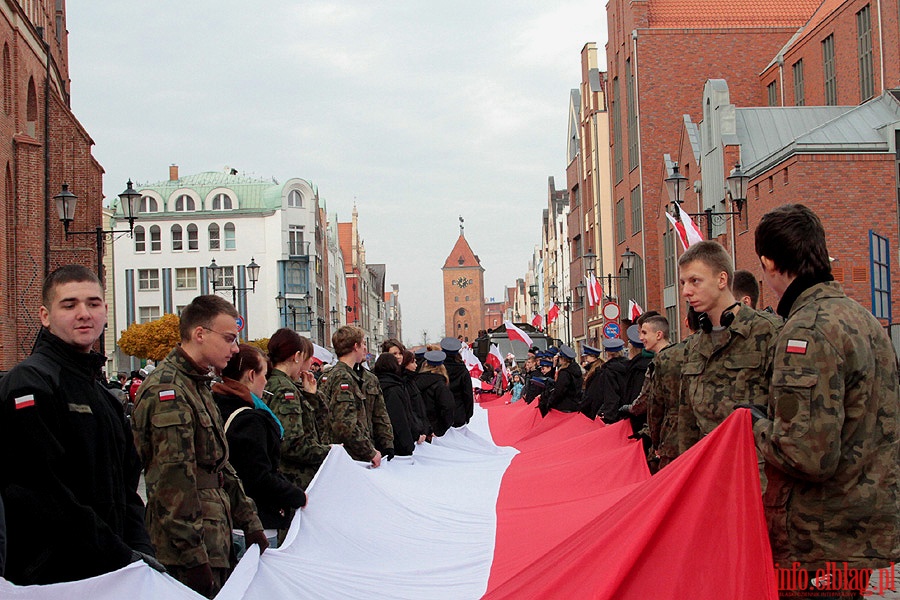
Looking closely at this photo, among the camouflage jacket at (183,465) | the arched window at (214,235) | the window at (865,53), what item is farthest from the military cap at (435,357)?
the arched window at (214,235)

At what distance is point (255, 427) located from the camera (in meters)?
6.35

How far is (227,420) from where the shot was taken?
6348mm

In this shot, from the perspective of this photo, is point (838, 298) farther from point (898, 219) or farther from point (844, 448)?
point (898, 219)

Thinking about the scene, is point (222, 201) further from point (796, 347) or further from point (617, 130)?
point (796, 347)

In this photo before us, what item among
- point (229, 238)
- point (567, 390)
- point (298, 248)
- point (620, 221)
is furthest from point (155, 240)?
point (567, 390)

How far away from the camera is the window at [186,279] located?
85625 mm

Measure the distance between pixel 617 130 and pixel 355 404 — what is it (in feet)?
176

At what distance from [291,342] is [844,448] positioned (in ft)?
16.8

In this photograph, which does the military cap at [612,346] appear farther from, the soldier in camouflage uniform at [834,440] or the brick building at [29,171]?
the brick building at [29,171]

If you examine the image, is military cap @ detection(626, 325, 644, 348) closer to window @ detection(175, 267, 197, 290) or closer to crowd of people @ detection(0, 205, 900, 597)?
crowd of people @ detection(0, 205, 900, 597)

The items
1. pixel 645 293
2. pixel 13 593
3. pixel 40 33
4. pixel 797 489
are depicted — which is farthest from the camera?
pixel 645 293

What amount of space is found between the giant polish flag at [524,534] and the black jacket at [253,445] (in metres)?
0.33

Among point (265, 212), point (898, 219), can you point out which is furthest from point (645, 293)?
point (265, 212)

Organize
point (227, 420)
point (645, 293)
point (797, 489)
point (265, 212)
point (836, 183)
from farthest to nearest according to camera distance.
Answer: point (265, 212), point (645, 293), point (836, 183), point (227, 420), point (797, 489)
